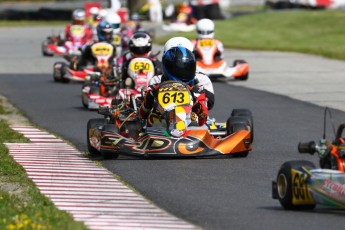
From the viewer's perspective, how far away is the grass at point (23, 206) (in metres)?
7.78

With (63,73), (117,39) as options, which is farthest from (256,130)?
(117,39)

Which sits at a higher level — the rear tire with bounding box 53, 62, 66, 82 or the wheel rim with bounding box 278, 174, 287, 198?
the wheel rim with bounding box 278, 174, 287, 198

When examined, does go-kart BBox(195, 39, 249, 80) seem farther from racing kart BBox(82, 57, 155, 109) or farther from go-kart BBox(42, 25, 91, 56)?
go-kart BBox(42, 25, 91, 56)

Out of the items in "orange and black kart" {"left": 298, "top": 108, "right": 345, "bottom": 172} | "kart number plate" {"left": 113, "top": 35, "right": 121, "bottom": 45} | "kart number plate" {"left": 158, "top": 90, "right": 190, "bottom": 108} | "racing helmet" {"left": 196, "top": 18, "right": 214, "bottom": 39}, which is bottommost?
"kart number plate" {"left": 113, "top": 35, "right": 121, "bottom": 45}

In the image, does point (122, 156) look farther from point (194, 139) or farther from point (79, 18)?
point (79, 18)

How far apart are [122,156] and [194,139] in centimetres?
104

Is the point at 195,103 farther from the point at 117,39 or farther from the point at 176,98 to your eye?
the point at 117,39

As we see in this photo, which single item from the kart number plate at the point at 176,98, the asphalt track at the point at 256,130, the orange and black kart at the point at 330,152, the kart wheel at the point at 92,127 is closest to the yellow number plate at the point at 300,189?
the asphalt track at the point at 256,130

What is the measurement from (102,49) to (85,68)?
3.12 feet

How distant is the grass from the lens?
7782 millimetres

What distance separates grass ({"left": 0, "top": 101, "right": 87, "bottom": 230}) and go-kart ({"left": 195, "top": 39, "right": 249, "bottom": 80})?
38.0ft

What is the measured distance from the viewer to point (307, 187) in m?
8.28

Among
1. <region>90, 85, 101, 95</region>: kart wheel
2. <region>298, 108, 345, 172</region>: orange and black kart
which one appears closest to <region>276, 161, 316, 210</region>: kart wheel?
<region>298, 108, 345, 172</region>: orange and black kart

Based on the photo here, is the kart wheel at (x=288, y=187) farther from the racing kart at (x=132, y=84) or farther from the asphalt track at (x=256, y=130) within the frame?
the racing kart at (x=132, y=84)
